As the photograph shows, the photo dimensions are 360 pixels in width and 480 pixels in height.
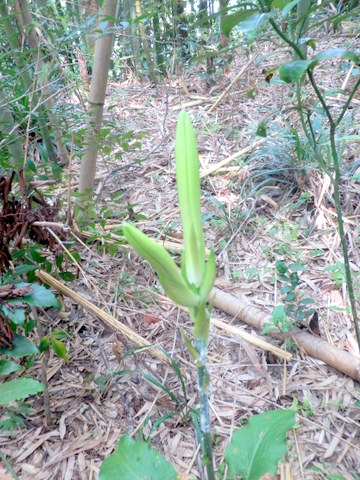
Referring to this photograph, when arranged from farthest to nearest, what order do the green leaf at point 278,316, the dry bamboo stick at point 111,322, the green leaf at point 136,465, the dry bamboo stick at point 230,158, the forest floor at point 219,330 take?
the dry bamboo stick at point 230,158, the green leaf at point 278,316, the dry bamboo stick at point 111,322, the forest floor at point 219,330, the green leaf at point 136,465

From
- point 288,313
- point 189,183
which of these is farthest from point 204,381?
point 288,313

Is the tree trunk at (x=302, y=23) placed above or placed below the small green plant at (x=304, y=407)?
above

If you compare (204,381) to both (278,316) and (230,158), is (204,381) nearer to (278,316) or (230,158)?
(278,316)

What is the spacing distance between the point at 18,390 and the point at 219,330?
2.96 feet

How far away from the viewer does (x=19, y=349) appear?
2.75ft

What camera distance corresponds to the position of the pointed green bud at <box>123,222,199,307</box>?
1.31ft

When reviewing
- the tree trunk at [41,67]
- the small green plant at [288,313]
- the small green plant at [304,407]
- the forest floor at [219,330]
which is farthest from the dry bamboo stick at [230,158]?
the small green plant at [304,407]

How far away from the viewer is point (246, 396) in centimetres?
120

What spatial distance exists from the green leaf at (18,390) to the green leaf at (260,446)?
1.39ft

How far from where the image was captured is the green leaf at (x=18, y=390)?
59 cm

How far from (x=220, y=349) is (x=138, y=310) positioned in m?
0.33

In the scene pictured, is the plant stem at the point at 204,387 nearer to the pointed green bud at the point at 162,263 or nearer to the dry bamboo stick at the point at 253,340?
the pointed green bud at the point at 162,263

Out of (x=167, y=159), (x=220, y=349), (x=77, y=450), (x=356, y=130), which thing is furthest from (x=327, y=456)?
(x=167, y=159)

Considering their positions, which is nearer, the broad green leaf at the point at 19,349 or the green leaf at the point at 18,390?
the green leaf at the point at 18,390
